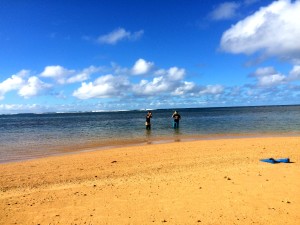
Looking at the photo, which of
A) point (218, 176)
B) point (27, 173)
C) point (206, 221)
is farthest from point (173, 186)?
point (27, 173)

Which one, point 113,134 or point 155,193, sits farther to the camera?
point 113,134

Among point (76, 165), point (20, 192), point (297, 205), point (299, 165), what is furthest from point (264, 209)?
point (76, 165)

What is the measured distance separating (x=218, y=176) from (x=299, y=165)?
13.5 feet

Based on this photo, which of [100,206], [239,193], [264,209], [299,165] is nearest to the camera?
[264,209]

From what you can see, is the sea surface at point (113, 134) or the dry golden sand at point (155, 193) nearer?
the dry golden sand at point (155, 193)

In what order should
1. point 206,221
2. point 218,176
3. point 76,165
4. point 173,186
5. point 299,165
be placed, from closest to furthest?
point 206,221, point 173,186, point 218,176, point 299,165, point 76,165

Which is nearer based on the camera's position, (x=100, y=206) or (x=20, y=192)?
(x=100, y=206)

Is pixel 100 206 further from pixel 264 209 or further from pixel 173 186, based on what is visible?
pixel 264 209

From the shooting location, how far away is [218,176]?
10789 millimetres

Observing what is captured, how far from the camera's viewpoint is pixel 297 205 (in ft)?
25.2

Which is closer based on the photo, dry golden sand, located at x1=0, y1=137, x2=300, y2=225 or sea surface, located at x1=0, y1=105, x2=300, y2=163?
dry golden sand, located at x1=0, y1=137, x2=300, y2=225

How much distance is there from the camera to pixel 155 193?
9.06 meters

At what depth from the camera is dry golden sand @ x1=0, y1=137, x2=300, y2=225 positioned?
735 cm

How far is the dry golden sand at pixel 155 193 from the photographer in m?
7.35
